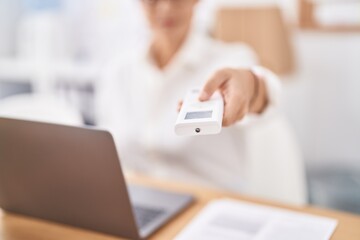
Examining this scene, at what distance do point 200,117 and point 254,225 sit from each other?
0.26m

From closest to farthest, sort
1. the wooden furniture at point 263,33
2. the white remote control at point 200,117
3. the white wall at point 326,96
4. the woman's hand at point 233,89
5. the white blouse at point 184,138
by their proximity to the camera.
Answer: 1. the white remote control at point 200,117
2. the woman's hand at point 233,89
3. the white blouse at point 184,138
4. the wooden furniture at point 263,33
5. the white wall at point 326,96

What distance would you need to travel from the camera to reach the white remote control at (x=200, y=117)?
2.14 feet

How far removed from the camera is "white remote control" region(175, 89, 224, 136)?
65 cm

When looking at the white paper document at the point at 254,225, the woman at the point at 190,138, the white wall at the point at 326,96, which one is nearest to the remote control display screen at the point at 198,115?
the white paper document at the point at 254,225

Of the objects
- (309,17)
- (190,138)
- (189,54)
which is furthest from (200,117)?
(309,17)

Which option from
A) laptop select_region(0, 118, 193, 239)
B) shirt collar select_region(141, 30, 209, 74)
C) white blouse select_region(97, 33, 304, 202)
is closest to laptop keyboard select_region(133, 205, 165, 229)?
laptop select_region(0, 118, 193, 239)

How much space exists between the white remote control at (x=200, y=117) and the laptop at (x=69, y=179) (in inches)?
4.5

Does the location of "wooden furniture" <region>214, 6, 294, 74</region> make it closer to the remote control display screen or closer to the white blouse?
the white blouse

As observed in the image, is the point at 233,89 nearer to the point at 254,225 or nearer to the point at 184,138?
the point at 254,225

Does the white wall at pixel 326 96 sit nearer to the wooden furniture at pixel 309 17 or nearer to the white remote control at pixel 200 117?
the wooden furniture at pixel 309 17

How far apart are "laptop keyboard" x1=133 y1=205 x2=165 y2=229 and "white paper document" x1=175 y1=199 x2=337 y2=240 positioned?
0.07 metres

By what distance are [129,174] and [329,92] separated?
1.29 m

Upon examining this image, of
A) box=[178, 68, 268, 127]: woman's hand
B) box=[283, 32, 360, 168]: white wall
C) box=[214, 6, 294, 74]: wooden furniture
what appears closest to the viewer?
box=[178, 68, 268, 127]: woman's hand

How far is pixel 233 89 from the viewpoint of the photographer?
0.79 m
